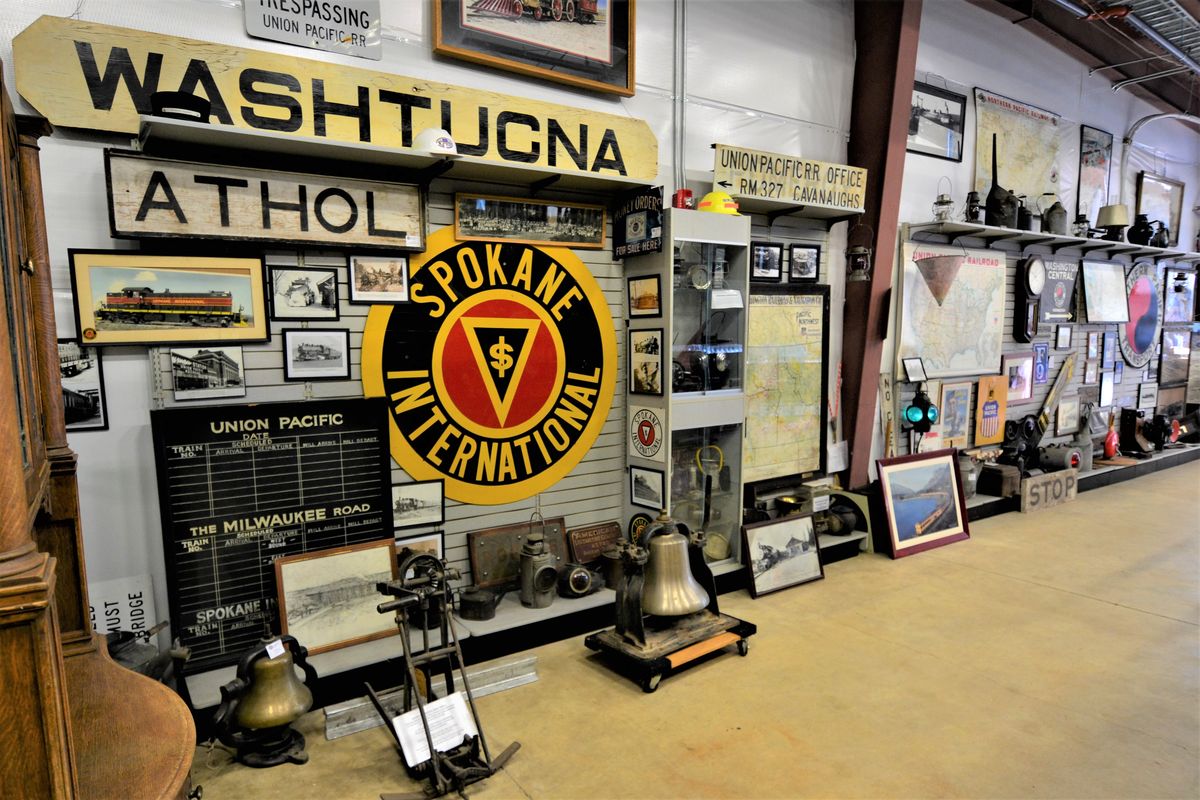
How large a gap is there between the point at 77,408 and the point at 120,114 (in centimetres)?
123

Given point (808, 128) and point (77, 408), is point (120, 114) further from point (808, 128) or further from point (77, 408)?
point (808, 128)

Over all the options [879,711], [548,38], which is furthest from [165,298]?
[879,711]

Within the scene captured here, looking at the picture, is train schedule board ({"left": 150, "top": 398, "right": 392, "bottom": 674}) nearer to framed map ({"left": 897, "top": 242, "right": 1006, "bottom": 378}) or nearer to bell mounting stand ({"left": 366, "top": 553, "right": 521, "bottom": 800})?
bell mounting stand ({"left": 366, "top": 553, "right": 521, "bottom": 800})

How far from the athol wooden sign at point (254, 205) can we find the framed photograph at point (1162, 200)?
9.61 m

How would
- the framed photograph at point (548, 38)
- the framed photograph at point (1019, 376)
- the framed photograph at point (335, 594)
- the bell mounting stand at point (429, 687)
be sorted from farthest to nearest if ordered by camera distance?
the framed photograph at point (1019, 376), the framed photograph at point (548, 38), the framed photograph at point (335, 594), the bell mounting stand at point (429, 687)

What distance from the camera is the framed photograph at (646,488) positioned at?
4000mm

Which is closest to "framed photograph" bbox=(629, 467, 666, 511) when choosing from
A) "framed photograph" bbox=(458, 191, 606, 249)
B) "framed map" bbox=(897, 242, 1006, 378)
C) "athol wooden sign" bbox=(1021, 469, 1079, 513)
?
"framed photograph" bbox=(458, 191, 606, 249)

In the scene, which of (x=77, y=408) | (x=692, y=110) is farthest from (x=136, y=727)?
(x=692, y=110)

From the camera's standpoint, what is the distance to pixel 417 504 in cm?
354

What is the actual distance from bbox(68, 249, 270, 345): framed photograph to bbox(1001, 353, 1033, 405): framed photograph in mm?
6799

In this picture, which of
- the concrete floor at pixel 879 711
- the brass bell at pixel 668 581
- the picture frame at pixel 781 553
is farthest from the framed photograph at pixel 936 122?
the brass bell at pixel 668 581

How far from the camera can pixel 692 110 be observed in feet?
14.4

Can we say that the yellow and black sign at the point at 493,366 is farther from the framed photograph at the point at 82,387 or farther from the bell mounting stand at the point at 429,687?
the framed photograph at the point at 82,387

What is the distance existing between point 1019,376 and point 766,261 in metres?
3.87
